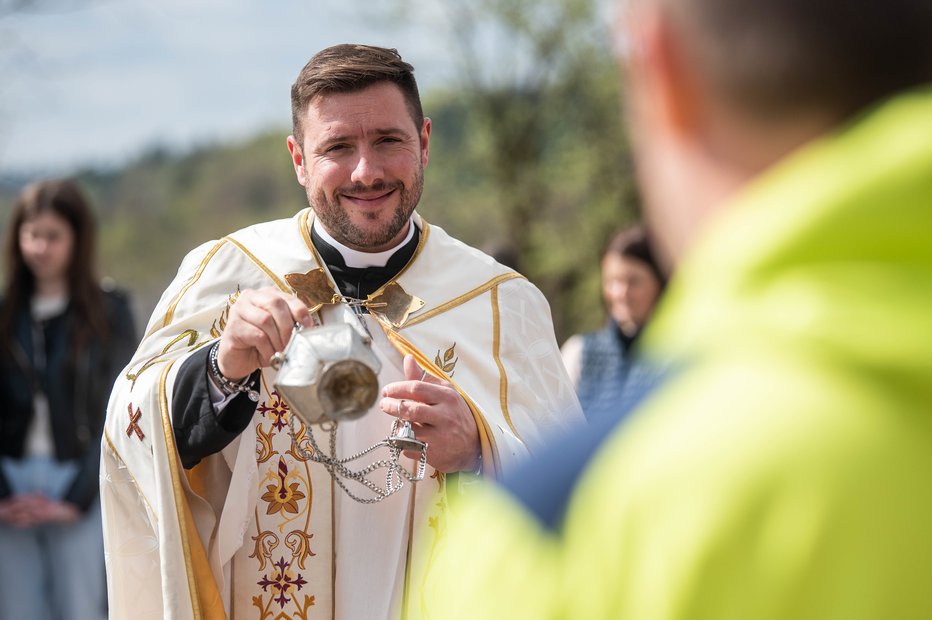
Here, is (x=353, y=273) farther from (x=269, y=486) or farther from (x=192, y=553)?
(x=192, y=553)

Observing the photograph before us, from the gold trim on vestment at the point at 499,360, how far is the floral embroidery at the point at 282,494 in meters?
0.57

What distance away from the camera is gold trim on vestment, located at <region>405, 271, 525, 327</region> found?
12.0 ft

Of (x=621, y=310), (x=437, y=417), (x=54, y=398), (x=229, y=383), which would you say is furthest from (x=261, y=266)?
(x=621, y=310)

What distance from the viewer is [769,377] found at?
979 mm

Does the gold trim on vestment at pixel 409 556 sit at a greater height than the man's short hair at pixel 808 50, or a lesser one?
lesser

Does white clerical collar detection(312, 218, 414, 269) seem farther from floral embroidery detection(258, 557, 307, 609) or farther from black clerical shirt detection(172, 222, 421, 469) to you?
floral embroidery detection(258, 557, 307, 609)

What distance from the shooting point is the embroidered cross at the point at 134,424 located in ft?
11.1

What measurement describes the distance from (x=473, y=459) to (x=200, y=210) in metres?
41.9

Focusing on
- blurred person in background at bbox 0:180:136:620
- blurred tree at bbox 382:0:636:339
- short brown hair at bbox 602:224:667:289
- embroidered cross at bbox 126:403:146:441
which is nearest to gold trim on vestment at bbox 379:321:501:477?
embroidered cross at bbox 126:403:146:441

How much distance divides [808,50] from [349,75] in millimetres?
2690

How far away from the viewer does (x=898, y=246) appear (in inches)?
39.8

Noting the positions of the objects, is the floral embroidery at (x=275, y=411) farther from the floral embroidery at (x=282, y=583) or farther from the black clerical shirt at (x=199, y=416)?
the floral embroidery at (x=282, y=583)

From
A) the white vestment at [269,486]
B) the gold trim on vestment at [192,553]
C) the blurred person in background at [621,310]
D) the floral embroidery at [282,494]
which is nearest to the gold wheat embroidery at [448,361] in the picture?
the white vestment at [269,486]

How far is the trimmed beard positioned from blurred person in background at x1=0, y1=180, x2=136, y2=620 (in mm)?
2692
